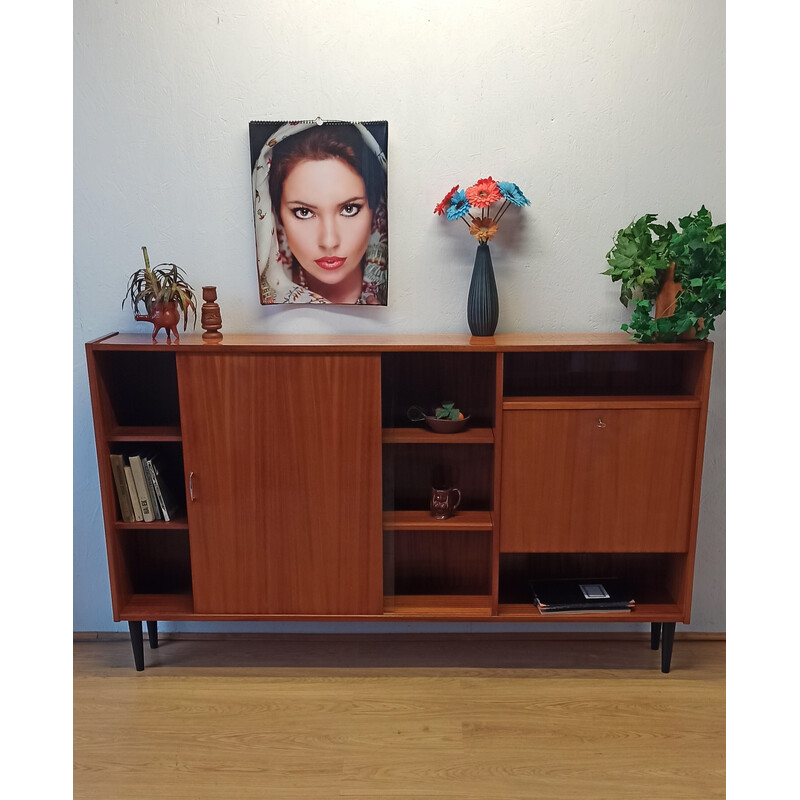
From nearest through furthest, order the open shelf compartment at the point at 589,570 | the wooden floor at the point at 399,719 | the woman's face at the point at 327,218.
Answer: the wooden floor at the point at 399,719
the woman's face at the point at 327,218
the open shelf compartment at the point at 589,570

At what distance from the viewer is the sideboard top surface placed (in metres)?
2.33

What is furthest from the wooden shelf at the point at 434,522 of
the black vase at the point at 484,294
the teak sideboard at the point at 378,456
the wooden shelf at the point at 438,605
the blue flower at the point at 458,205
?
the blue flower at the point at 458,205

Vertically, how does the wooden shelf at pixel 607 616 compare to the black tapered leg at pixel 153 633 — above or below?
above

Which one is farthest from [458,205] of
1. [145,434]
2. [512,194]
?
[145,434]

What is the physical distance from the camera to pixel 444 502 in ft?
8.34

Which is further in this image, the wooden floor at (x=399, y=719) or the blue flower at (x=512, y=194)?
the blue flower at (x=512, y=194)

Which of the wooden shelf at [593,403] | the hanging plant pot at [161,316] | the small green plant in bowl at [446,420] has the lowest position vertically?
the small green plant in bowl at [446,420]

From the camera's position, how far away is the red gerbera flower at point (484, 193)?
2.41m

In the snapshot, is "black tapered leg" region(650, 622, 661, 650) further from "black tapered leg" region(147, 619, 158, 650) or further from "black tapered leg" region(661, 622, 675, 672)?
"black tapered leg" region(147, 619, 158, 650)

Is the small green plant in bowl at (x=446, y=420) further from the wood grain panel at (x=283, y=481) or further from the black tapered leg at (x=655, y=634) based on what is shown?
the black tapered leg at (x=655, y=634)

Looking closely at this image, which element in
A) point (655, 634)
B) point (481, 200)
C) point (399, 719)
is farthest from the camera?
point (655, 634)

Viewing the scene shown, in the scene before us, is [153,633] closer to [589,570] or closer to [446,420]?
[446,420]

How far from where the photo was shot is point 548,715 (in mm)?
2328

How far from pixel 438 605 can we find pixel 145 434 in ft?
3.72
